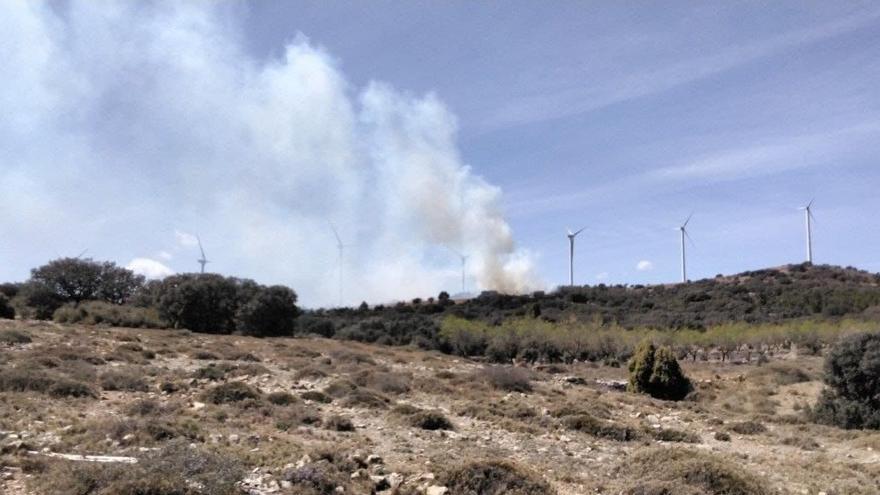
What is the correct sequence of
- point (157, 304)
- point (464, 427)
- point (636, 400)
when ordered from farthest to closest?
point (157, 304) < point (636, 400) < point (464, 427)

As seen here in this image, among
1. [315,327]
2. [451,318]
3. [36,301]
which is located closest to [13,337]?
[36,301]

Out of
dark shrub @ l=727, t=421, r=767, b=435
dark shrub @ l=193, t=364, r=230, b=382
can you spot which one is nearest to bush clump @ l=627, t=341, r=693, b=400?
dark shrub @ l=727, t=421, r=767, b=435

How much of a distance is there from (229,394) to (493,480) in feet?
32.5

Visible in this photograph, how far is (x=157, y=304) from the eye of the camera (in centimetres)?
4897

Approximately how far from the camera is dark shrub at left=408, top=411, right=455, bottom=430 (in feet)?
54.4

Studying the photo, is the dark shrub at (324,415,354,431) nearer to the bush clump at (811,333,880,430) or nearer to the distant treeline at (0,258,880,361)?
the bush clump at (811,333,880,430)

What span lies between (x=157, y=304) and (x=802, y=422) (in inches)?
1622

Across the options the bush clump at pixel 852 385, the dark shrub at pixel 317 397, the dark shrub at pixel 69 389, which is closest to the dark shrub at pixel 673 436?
the bush clump at pixel 852 385

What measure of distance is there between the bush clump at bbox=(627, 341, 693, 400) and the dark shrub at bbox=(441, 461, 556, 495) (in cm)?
1935

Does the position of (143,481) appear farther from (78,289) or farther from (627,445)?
(78,289)

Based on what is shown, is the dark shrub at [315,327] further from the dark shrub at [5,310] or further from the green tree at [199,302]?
the dark shrub at [5,310]

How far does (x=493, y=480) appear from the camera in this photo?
10.6 metres

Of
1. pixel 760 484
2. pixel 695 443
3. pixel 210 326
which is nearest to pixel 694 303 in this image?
pixel 210 326

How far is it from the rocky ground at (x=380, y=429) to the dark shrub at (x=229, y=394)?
0.04 meters
